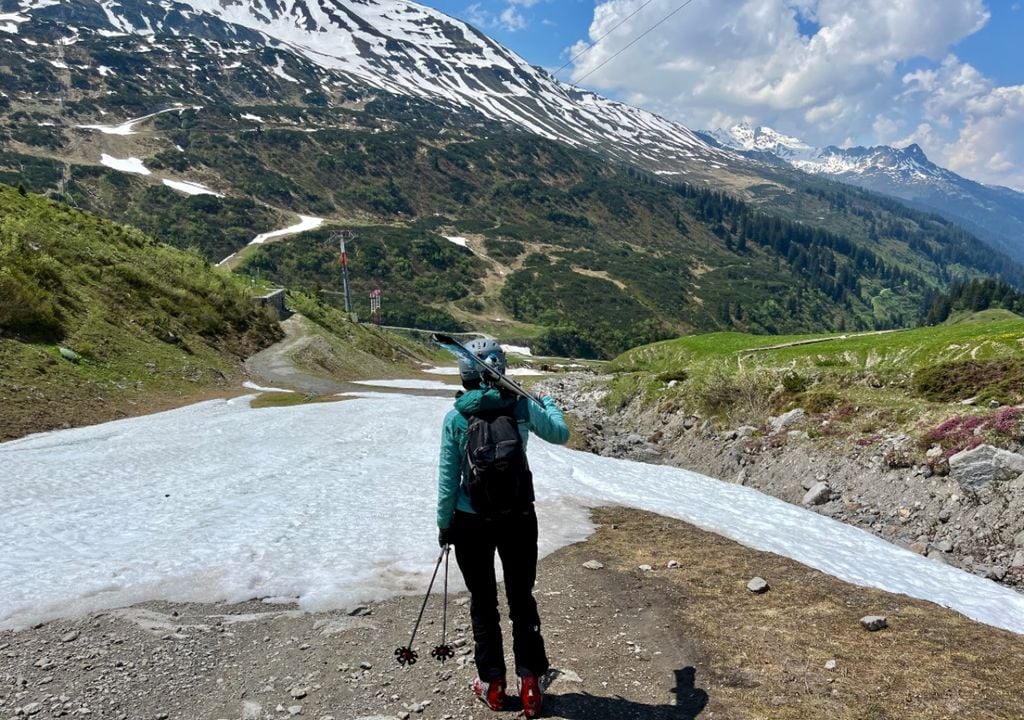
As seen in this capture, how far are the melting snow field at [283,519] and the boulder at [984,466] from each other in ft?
12.6

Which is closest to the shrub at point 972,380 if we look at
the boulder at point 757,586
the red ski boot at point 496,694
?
the boulder at point 757,586

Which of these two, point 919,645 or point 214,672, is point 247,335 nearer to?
point 214,672

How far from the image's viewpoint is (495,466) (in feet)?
18.2

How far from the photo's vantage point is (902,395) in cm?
2323

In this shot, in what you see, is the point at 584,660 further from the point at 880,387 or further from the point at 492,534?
the point at 880,387

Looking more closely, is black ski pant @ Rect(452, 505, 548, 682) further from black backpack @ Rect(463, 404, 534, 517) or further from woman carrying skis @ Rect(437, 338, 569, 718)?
black backpack @ Rect(463, 404, 534, 517)

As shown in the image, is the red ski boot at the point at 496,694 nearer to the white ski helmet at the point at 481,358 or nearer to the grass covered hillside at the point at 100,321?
the white ski helmet at the point at 481,358

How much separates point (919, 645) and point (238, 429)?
1990 centimetres

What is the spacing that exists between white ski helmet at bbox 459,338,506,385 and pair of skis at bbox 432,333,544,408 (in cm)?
4

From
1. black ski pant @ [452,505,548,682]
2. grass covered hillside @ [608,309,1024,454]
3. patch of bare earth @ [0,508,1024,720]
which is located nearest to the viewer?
black ski pant @ [452,505,548,682]

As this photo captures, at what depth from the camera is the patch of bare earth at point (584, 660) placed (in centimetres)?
624

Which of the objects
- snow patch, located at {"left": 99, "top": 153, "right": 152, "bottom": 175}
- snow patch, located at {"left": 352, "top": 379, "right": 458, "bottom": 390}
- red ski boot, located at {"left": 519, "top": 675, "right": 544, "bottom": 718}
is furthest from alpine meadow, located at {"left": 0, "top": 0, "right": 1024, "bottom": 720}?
snow patch, located at {"left": 99, "top": 153, "right": 152, "bottom": 175}

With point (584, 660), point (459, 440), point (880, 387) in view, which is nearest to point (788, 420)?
point (880, 387)

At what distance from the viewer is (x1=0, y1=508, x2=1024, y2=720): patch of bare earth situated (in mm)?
6238
